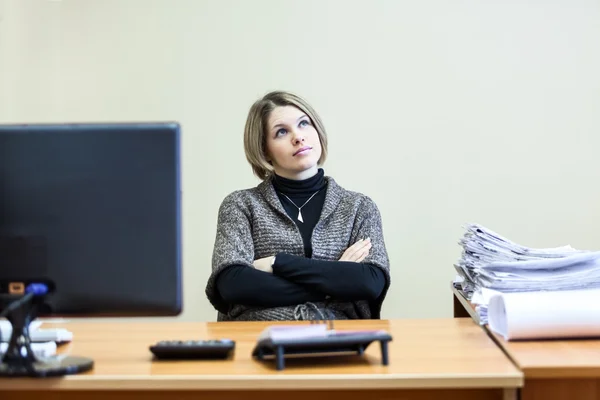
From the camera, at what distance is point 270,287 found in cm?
184

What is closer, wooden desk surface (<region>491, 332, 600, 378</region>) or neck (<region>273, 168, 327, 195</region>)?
wooden desk surface (<region>491, 332, 600, 378</region>)

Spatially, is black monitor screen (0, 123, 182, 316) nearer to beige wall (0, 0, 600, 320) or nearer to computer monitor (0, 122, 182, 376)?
computer monitor (0, 122, 182, 376)

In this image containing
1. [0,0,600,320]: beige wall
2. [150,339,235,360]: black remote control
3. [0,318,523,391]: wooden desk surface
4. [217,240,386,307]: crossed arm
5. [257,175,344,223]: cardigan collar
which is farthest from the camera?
[0,0,600,320]: beige wall

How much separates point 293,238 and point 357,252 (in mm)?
201

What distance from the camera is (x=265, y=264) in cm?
192

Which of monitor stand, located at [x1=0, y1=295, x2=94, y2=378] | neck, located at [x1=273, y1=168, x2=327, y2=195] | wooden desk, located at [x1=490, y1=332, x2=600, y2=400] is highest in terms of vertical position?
neck, located at [x1=273, y1=168, x2=327, y2=195]

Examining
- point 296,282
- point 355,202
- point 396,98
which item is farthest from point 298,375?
point 396,98

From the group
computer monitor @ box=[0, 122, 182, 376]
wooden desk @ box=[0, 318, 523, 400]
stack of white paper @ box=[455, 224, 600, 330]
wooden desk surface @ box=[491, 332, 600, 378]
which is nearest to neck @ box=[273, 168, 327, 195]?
stack of white paper @ box=[455, 224, 600, 330]

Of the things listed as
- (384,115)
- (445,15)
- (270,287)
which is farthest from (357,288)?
(445,15)

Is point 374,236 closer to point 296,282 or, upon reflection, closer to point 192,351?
point 296,282

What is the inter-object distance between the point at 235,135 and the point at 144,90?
1.41 feet

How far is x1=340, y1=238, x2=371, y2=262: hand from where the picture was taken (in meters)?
1.96

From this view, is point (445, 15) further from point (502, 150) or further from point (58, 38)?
point (58, 38)

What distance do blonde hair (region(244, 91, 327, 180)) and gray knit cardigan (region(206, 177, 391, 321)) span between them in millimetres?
112
